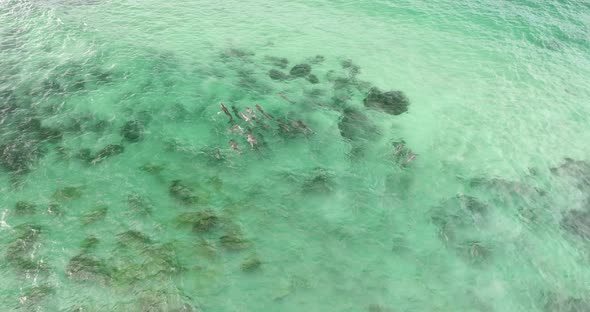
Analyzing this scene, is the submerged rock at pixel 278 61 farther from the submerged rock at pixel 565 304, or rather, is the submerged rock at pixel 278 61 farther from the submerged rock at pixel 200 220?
the submerged rock at pixel 565 304

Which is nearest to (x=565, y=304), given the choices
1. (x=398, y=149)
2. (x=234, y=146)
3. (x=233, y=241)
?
(x=398, y=149)

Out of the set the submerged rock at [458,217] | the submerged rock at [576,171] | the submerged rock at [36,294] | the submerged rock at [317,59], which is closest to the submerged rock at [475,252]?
the submerged rock at [458,217]

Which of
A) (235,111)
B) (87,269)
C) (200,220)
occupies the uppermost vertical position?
(235,111)

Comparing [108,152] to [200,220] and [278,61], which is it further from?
[278,61]

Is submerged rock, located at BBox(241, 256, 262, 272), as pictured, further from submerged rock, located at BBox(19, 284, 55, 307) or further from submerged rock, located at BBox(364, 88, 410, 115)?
submerged rock, located at BBox(364, 88, 410, 115)

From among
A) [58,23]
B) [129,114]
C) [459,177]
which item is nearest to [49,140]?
[129,114]

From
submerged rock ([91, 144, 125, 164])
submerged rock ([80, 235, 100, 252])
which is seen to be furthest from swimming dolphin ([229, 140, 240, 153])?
submerged rock ([80, 235, 100, 252])
